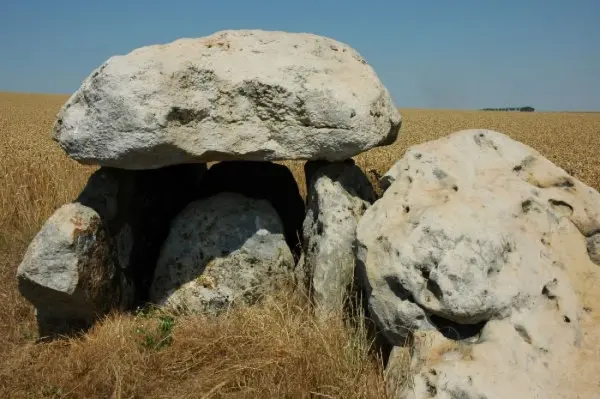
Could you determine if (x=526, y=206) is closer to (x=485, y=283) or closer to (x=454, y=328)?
(x=485, y=283)

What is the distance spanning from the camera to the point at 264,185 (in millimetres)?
6086

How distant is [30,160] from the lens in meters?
9.25

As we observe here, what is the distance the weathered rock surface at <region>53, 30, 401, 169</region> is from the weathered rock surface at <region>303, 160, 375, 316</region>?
0.87 feet

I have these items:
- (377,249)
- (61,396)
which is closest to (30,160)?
(61,396)

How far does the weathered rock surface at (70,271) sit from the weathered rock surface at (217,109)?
1.71 feet

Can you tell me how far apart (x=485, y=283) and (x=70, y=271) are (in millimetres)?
2894

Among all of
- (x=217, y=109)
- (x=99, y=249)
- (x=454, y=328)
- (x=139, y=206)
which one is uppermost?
(x=217, y=109)

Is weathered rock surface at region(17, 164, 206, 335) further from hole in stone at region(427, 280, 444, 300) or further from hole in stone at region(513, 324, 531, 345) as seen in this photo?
hole in stone at region(513, 324, 531, 345)

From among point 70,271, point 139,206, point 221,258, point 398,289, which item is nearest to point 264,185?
point 221,258

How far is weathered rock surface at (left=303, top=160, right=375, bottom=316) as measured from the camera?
4.63 meters

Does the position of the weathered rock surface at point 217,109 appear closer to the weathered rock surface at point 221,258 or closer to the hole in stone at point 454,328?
the weathered rock surface at point 221,258

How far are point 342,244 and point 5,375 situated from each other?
261cm

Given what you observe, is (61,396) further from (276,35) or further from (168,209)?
(276,35)

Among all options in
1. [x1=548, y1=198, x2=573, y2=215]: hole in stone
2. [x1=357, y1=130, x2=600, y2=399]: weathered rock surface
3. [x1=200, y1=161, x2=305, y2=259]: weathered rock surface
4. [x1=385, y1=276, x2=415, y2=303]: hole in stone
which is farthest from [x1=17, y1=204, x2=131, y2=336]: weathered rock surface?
[x1=548, y1=198, x2=573, y2=215]: hole in stone
